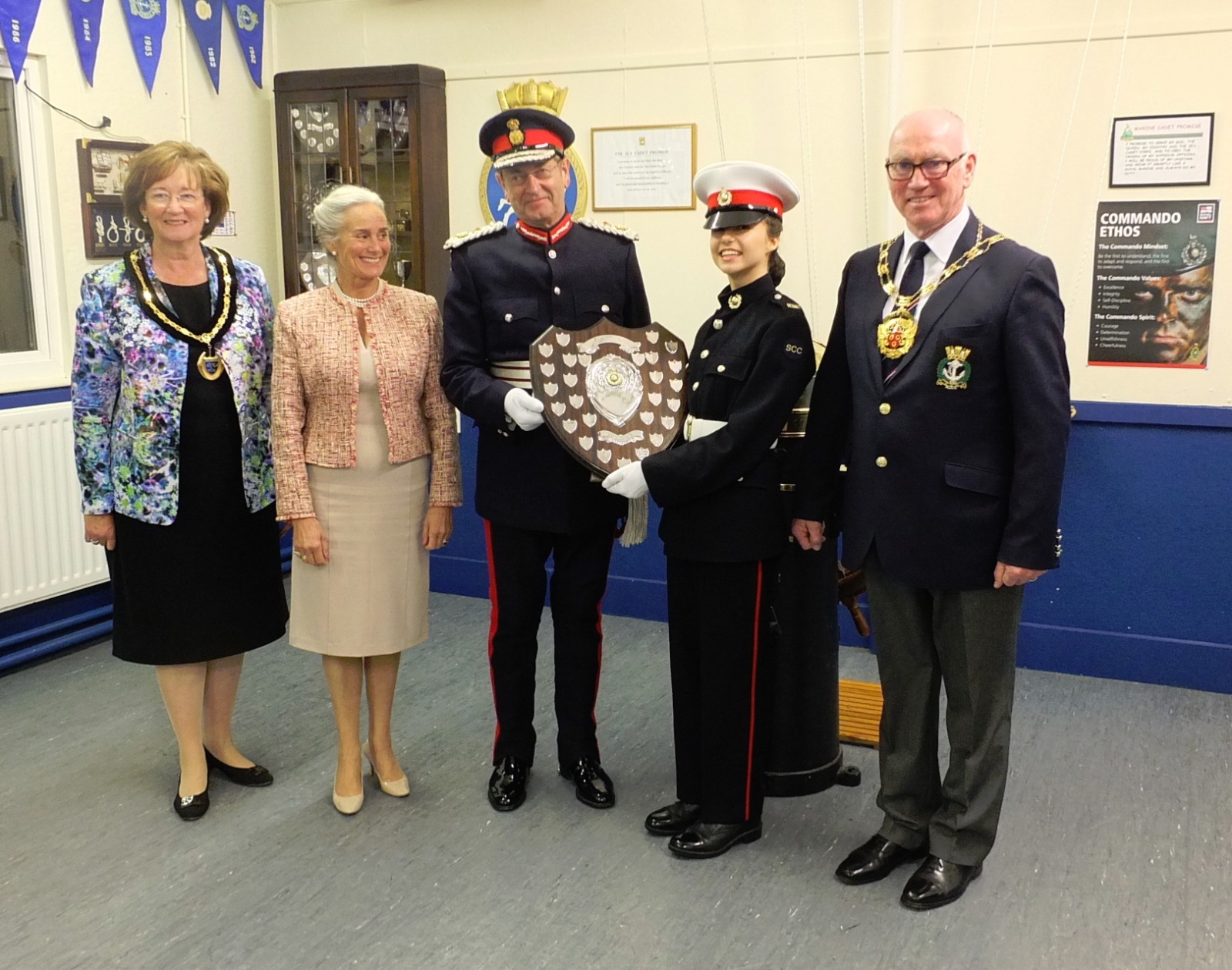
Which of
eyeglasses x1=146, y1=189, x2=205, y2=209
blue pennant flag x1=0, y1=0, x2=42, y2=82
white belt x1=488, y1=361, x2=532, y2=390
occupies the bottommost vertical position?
white belt x1=488, y1=361, x2=532, y2=390

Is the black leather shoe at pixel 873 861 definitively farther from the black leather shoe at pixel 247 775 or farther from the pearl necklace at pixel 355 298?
the pearl necklace at pixel 355 298

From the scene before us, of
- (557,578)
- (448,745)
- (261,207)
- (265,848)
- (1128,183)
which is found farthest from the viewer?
(261,207)

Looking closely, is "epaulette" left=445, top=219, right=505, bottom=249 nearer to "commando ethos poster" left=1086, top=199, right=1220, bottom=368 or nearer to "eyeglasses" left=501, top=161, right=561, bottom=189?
"eyeglasses" left=501, top=161, right=561, bottom=189

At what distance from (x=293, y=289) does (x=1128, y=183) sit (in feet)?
10.1

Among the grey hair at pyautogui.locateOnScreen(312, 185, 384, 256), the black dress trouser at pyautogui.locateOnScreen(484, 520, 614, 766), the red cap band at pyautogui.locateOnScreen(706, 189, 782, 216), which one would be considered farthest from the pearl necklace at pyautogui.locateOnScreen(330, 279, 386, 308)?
the red cap band at pyautogui.locateOnScreen(706, 189, 782, 216)

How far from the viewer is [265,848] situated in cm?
263

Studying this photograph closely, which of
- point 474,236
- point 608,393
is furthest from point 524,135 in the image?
point 608,393

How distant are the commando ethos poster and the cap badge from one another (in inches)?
69.3

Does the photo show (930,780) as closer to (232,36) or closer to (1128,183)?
(1128,183)

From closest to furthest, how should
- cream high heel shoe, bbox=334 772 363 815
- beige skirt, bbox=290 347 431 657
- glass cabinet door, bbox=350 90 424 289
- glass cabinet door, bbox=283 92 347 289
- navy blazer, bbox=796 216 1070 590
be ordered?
navy blazer, bbox=796 216 1070 590
beige skirt, bbox=290 347 431 657
cream high heel shoe, bbox=334 772 363 815
glass cabinet door, bbox=350 90 424 289
glass cabinet door, bbox=283 92 347 289

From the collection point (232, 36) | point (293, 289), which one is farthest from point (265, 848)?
point (232, 36)

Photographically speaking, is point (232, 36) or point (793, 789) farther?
point (232, 36)

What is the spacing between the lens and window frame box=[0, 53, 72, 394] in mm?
3748

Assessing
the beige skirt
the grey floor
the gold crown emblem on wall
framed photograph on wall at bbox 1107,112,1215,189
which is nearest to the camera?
the grey floor
